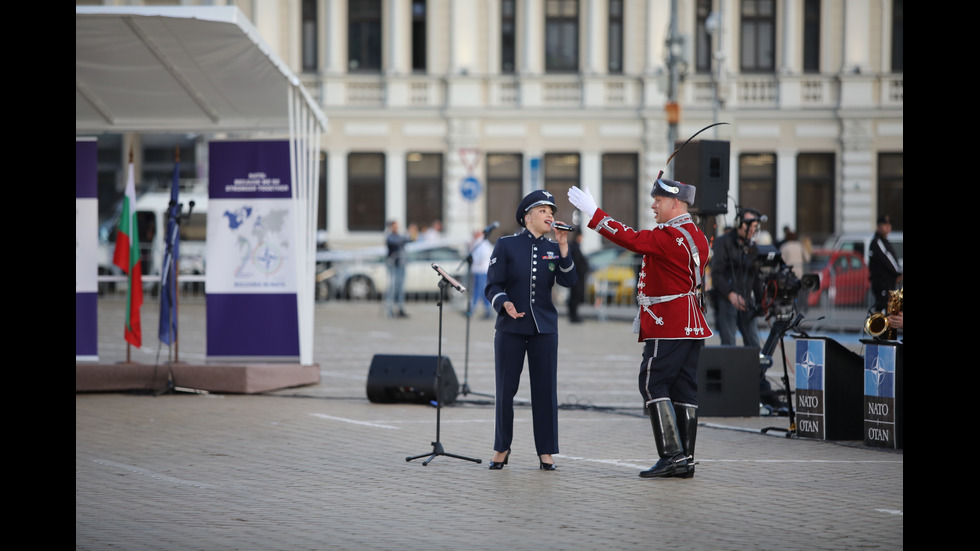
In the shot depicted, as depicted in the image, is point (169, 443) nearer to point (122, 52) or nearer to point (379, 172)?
point (122, 52)

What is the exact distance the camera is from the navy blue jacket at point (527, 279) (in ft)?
30.2

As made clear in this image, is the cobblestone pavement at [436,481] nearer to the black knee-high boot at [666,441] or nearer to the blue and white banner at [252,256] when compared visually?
the black knee-high boot at [666,441]

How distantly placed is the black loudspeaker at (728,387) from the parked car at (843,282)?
42.5ft

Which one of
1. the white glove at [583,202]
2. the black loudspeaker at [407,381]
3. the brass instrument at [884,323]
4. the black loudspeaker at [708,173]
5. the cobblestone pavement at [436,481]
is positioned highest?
the black loudspeaker at [708,173]

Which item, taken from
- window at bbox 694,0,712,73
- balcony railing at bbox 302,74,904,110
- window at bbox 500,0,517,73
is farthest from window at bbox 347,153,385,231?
window at bbox 694,0,712,73

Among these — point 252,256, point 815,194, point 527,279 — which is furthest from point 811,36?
point 527,279

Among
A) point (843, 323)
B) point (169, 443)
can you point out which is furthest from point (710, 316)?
point (169, 443)

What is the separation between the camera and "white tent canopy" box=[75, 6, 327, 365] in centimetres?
1205

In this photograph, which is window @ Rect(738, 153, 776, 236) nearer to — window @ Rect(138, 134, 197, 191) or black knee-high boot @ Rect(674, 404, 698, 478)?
window @ Rect(138, 134, 197, 191)

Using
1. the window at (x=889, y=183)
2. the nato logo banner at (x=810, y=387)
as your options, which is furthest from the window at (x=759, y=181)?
the nato logo banner at (x=810, y=387)

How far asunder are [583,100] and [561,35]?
2.05 metres

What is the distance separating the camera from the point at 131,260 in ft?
47.5

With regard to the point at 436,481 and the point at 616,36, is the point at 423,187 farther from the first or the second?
the point at 436,481
